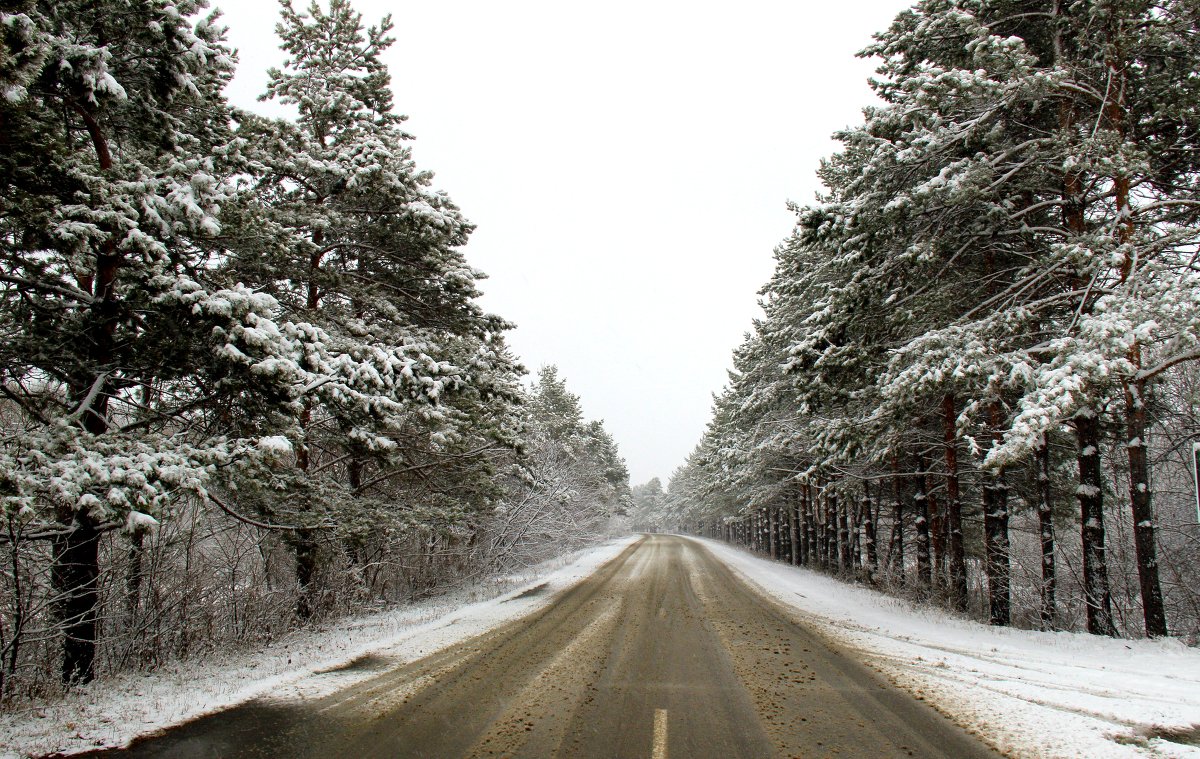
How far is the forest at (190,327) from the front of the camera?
5.92 metres

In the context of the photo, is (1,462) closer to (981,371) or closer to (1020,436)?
(1020,436)

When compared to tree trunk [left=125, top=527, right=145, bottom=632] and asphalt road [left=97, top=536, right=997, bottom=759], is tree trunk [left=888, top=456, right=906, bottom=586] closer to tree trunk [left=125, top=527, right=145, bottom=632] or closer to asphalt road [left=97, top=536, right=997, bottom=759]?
asphalt road [left=97, top=536, right=997, bottom=759]

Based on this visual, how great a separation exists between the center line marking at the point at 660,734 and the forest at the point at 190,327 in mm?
4802

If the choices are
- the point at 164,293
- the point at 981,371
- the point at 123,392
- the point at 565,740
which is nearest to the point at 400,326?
the point at 123,392

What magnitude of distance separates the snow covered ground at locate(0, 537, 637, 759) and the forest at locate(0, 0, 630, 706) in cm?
61

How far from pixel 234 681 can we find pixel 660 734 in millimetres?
5427

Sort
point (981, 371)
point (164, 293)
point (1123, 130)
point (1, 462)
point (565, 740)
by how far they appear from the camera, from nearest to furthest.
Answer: point (1, 462)
point (565, 740)
point (164, 293)
point (981, 371)
point (1123, 130)

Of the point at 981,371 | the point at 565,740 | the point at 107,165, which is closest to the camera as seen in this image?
the point at 565,740

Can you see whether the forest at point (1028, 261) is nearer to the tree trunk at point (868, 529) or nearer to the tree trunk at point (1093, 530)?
the tree trunk at point (1093, 530)

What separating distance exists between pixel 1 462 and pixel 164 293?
229cm

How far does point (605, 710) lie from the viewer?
5.93m

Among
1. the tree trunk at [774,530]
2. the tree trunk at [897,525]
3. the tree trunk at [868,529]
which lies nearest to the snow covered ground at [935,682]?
the tree trunk at [897,525]

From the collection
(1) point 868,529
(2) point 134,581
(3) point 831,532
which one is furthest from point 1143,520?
(3) point 831,532

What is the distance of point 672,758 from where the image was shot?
4.72 metres
